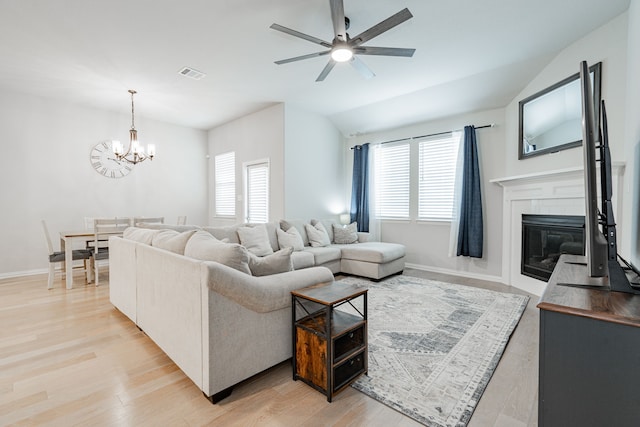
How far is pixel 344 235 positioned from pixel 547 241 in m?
2.91

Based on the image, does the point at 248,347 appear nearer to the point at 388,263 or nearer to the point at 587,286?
the point at 587,286

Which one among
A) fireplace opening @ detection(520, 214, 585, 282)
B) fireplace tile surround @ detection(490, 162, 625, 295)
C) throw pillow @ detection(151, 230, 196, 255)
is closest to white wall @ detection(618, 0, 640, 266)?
fireplace tile surround @ detection(490, 162, 625, 295)

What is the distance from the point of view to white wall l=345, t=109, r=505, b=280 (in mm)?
4418

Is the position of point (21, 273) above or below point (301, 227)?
below

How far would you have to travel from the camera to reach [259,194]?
19.1 feet

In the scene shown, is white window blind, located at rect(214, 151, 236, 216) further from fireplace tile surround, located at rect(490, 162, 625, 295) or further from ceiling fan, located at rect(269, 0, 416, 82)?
fireplace tile surround, located at rect(490, 162, 625, 295)

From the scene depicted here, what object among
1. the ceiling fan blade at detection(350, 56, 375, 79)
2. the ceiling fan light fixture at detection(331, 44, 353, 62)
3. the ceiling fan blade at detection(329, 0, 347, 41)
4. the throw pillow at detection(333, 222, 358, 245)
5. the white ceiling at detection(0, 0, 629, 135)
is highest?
the white ceiling at detection(0, 0, 629, 135)

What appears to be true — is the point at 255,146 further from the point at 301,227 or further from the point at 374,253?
the point at 374,253

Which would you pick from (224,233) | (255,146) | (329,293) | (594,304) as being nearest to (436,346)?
(329,293)

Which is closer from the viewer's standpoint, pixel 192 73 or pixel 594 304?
pixel 594 304

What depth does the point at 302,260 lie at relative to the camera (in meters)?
3.87

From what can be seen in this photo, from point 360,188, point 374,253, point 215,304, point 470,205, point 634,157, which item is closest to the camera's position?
point 215,304

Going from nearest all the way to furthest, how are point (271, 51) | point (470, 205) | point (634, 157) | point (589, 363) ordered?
1. point (589, 363)
2. point (634, 157)
3. point (271, 51)
4. point (470, 205)

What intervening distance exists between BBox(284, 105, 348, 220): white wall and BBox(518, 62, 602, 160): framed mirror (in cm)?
327
